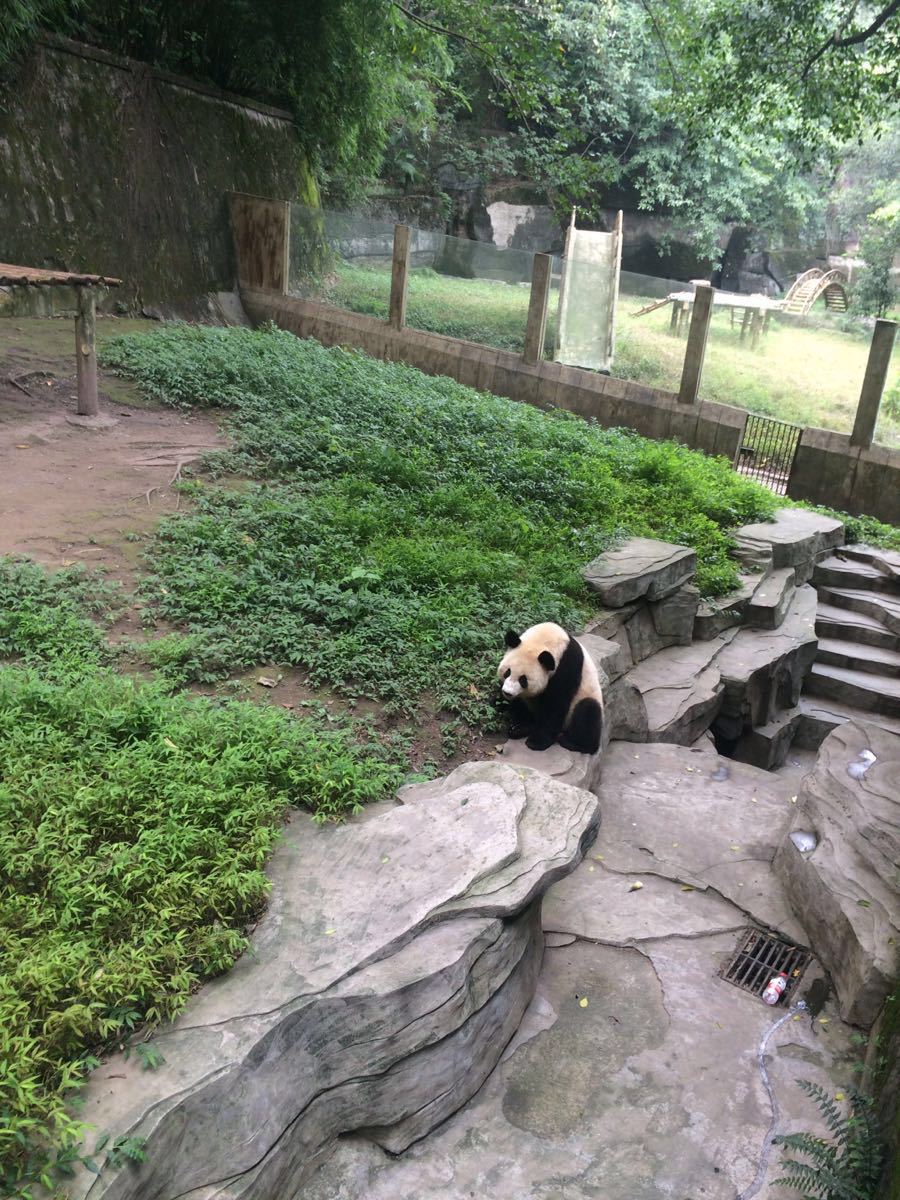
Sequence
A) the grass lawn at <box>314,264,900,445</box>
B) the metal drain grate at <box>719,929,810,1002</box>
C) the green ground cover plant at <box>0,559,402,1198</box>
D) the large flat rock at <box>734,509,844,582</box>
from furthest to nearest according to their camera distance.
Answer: the grass lawn at <box>314,264,900,445</box> < the large flat rock at <box>734,509,844,582</box> < the metal drain grate at <box>719,929,810,1002</box> < the green ground cover plant at <box>0,559,402,1198</box>

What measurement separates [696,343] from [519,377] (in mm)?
2525

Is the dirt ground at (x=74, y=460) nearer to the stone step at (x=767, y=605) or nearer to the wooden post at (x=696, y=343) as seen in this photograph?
the stone step at (x=767, y=605)

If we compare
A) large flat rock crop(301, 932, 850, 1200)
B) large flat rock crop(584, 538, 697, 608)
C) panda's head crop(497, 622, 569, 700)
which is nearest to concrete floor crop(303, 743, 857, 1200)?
large flat rock crop(301, 932, 850, 1200)

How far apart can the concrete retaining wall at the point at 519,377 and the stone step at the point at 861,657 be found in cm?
327

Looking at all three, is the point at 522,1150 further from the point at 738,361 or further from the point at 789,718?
the point at 738,361

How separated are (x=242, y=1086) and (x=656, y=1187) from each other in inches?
59.5

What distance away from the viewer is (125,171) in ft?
41.6

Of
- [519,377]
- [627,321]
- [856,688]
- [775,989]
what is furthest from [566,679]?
[627,321]

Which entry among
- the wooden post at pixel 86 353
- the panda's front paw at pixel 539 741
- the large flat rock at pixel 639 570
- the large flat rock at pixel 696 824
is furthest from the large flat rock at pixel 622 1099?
the wooden post at pixel 86 353

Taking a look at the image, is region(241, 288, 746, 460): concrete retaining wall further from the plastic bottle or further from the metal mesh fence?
the plastic bottle

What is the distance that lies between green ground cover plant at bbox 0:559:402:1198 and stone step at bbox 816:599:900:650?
21.5ft

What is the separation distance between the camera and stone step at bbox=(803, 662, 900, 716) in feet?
28.2

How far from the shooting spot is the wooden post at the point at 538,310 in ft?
42.4

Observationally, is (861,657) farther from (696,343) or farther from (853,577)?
(696,343)
